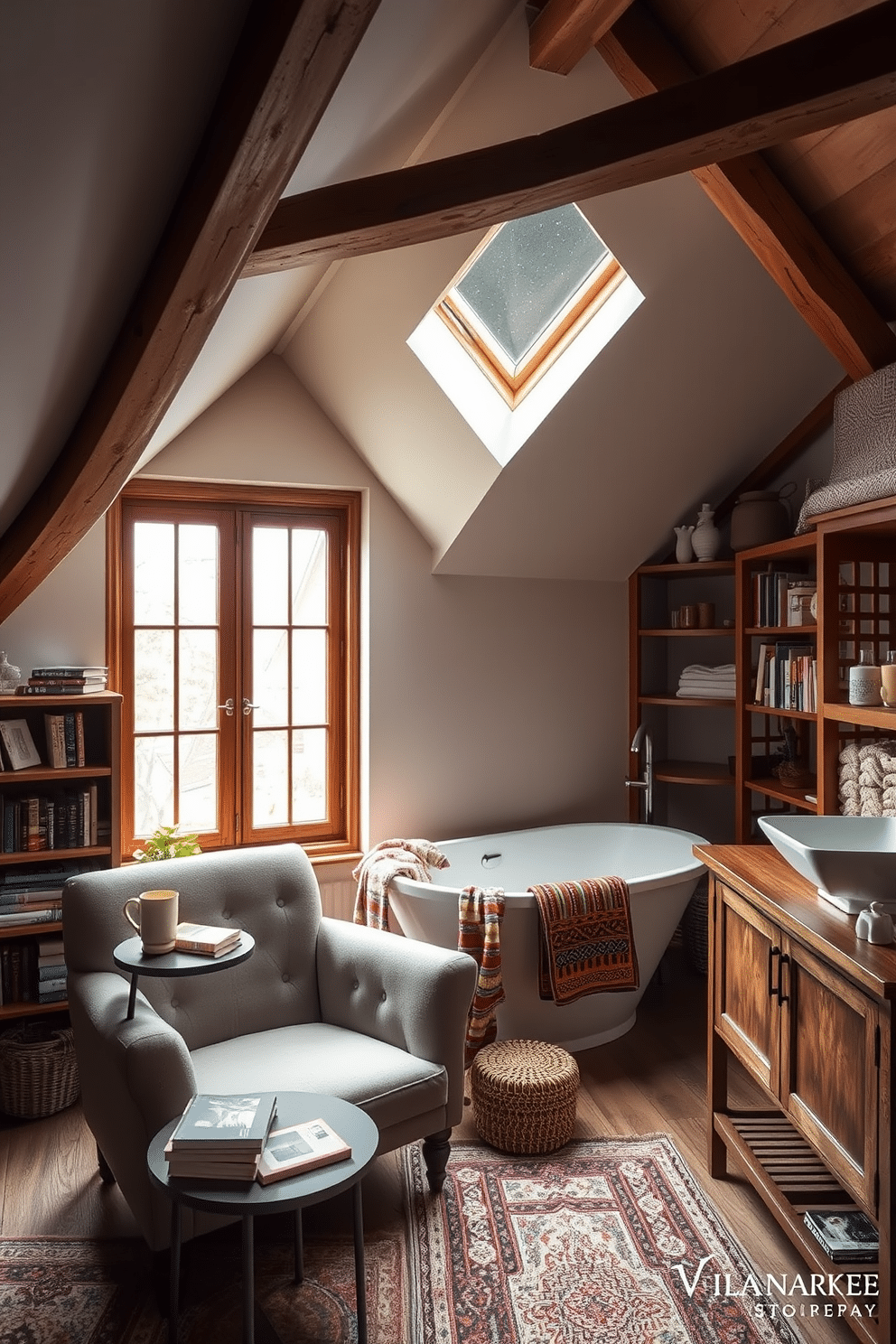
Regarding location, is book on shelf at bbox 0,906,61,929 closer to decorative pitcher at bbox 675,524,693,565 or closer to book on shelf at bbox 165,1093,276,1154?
book on shelf at bbox 165,1093,276,1154

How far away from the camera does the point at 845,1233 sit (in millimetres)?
2068

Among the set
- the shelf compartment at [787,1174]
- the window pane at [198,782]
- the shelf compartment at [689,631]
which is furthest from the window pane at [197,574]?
the shelf compartment at [787,1174]

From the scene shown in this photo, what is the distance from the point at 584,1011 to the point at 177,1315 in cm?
172

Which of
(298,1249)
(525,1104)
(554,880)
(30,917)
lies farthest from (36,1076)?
(554,880)

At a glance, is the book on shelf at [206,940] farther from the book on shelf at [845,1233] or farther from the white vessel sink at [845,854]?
the book on shelf at [845,1233]

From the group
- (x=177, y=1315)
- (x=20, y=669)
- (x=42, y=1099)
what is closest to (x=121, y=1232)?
(x=177, y=1315)

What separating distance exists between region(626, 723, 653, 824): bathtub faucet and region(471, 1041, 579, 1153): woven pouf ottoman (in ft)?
Result: 5.22

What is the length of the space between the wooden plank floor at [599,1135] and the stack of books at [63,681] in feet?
4.40

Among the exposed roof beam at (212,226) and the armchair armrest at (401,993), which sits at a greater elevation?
the exposed roof beam at (212,226)

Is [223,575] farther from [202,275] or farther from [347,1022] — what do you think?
[202,275]

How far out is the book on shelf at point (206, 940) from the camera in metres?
2.06

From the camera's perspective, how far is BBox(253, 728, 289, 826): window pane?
388 cm

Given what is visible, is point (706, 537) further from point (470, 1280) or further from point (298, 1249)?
point (298, 1249)

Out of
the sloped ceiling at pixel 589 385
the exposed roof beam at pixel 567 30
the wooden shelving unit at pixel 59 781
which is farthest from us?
the wooden shelving unit at pixel 59 781
